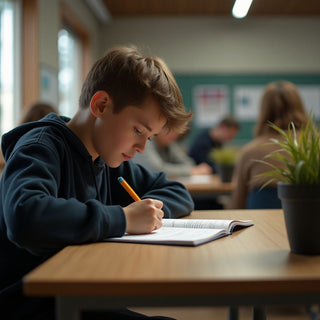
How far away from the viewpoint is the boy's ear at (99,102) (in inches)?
47.9

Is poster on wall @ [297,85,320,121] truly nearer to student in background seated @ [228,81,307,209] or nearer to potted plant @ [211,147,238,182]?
potted plant @ [211,147,238,182]

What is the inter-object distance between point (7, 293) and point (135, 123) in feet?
1.68

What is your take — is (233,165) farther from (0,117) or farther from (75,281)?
(75,281)

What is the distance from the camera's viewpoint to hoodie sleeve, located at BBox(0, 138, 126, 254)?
2.79 feet

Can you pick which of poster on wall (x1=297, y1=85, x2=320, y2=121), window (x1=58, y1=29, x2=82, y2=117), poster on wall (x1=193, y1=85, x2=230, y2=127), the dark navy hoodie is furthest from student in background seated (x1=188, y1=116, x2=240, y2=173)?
the dark navy hoodie

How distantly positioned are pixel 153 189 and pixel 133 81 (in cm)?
39

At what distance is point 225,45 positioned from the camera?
7.13 metres

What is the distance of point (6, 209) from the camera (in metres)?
0.89

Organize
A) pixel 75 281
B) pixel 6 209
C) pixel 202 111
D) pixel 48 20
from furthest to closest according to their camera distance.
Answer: pixel 202 111
pixel 48 20
pixel 6 209
pixel 75 281

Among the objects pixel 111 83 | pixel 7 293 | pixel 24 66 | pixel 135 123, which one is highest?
pixel 24 66

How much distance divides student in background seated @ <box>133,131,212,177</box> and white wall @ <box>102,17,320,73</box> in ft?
9.78

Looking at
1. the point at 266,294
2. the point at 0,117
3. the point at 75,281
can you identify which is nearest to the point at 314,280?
the point at 266,294

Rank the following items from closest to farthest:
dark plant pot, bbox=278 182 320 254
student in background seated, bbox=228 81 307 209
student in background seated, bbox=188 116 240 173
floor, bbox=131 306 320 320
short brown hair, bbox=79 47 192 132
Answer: dark plant pot, bbox=278 182 320 254
short brown hair, bbox=79 47 192 132
student in background seated, bbox=228 81 307 209
floor, bbox=131 306 320 320
student in background seated, bbox=188 116 240 173

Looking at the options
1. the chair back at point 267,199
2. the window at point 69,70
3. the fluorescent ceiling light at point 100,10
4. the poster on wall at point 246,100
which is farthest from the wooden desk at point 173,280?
the poster on wall at point 246,100
